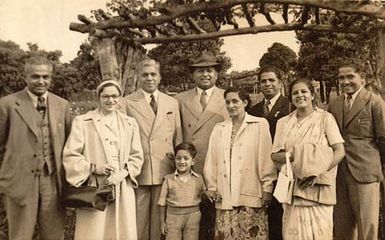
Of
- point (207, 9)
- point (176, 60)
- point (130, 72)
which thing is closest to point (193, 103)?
point (207, 9)

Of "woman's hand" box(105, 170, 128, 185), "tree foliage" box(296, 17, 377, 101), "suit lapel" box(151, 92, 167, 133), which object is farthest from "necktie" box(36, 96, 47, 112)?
"tree foliage" box(296, 17, 377, 101)

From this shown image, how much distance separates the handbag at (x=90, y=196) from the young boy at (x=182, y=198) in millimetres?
577

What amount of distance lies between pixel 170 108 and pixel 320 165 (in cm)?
168

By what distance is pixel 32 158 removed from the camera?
12.6 feet

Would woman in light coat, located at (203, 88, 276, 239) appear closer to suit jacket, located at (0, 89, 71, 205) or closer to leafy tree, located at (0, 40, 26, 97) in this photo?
suit jacket, located at (0, 89, 71, 205)

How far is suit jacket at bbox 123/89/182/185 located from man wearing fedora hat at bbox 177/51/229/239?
134mm

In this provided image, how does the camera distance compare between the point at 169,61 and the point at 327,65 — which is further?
the point at 169,61

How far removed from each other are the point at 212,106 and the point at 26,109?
182 cm

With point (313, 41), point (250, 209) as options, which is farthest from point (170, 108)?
point (313, 41)

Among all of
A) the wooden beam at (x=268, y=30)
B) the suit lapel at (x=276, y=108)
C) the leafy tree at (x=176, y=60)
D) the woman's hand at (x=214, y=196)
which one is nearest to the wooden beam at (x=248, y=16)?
the wooden beam at (x=268, y=30)

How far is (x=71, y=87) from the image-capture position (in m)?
32.2

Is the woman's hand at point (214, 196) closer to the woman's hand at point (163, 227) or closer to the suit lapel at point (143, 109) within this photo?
the woman's hand at point (163, 227)

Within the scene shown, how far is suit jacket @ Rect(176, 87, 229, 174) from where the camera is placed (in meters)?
4.64

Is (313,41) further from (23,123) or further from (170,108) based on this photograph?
(23,123)
